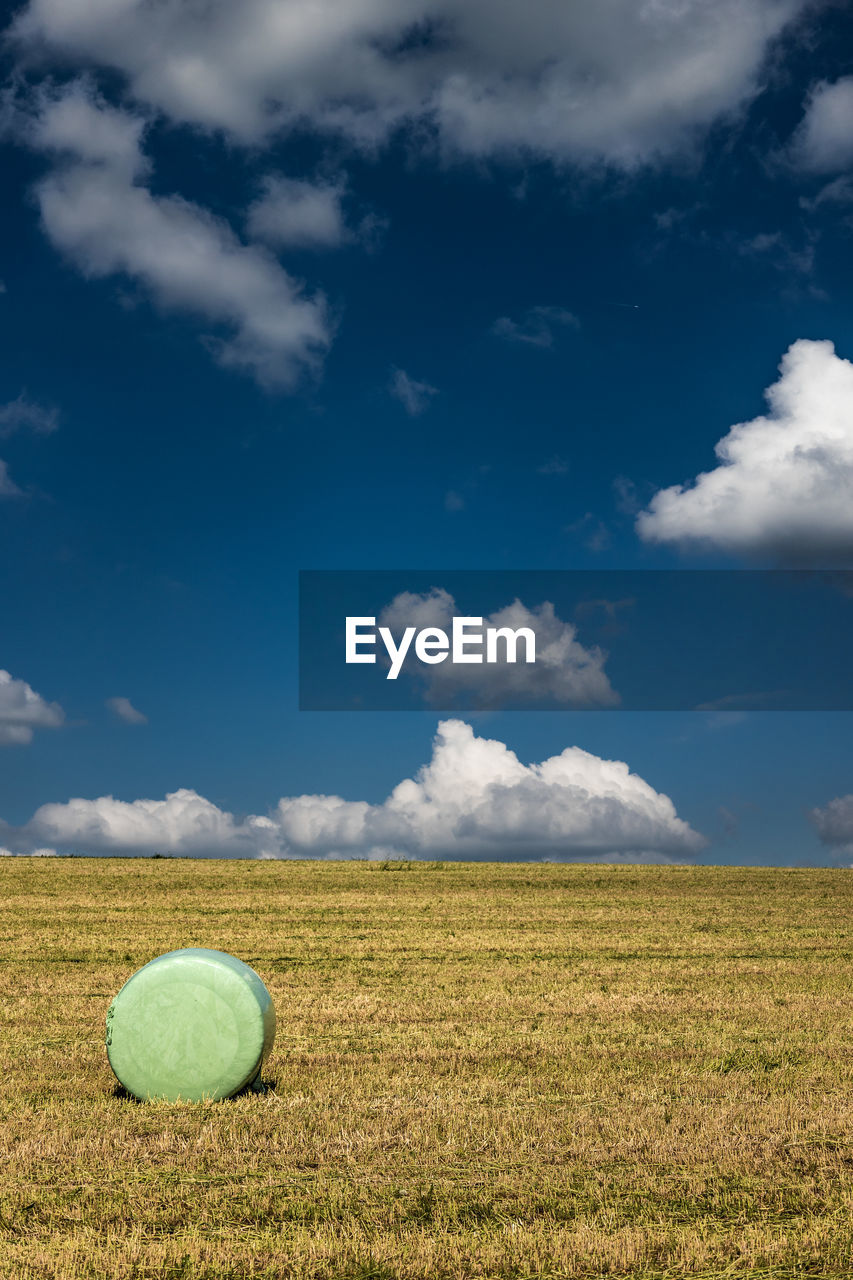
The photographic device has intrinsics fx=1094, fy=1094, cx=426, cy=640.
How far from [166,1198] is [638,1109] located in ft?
13.5

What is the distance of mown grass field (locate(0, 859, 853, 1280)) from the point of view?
20.5 ft

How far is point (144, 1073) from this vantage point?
9.46m

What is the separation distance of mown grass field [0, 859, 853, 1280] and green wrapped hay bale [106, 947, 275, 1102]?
0.28 m

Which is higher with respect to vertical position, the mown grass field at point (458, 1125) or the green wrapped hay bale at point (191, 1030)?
the green wrapped hay bale at point (191, 1030)

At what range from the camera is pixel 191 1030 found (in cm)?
945

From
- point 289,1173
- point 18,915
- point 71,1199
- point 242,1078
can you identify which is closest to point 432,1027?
point 242,1078

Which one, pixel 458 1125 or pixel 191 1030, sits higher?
pixel 191 1030

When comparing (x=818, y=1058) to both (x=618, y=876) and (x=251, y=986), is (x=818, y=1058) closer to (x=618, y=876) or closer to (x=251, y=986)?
(x=251, y=986)

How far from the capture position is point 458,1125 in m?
8.62

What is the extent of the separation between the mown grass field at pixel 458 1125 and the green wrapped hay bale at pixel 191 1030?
279mm

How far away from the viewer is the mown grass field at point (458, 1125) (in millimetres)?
6254

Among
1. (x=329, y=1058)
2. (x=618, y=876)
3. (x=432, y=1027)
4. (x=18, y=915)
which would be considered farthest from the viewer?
(x=618, y=876)

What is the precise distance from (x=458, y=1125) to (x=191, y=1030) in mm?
2470

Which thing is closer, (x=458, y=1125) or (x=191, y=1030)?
(x=458, y=1125)
